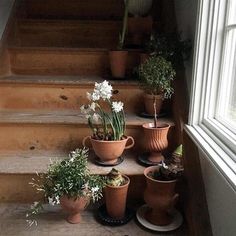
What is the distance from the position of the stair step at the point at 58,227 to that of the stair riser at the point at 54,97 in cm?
66

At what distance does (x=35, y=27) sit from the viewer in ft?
7.48

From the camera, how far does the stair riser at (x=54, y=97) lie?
5.93ft

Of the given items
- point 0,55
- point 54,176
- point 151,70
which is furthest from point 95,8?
point 54,176

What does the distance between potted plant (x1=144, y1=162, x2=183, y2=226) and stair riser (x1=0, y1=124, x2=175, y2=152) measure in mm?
301

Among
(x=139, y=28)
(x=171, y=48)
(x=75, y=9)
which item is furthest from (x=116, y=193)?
(x=75, y=9)

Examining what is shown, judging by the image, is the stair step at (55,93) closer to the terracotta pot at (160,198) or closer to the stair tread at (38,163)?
the stair tread at (38,163)

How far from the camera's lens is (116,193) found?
137 cm

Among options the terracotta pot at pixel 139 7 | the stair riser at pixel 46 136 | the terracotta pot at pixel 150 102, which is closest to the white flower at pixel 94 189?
the stair riser at pixel 46 136

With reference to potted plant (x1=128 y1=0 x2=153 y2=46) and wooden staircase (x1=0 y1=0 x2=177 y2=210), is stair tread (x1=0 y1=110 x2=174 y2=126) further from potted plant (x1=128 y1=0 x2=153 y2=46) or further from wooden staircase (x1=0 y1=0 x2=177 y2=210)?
potted plant (x1=128 y1=0 x2=153 y2=46)

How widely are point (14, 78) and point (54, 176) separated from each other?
0.89 m

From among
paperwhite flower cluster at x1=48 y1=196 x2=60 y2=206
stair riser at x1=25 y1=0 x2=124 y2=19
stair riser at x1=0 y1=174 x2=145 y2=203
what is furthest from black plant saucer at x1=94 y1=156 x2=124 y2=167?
stair riser at x1=25 y1=0 x2=124 y2=19

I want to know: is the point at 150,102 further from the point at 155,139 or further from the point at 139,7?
the point at 139,7

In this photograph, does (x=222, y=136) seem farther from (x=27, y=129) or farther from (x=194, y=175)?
(x=27, y=129)

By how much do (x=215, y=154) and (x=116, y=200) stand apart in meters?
0.52
